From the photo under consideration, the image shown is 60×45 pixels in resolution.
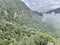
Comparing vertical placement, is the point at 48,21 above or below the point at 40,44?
below

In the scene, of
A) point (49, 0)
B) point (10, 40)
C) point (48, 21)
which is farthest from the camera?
point (49, 0)

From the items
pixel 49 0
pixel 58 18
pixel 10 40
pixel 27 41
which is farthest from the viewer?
pixel 49 0

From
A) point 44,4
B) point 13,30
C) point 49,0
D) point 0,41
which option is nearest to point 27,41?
point 0,41

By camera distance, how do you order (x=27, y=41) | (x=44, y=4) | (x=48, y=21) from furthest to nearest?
(x=44, y=4) → (x=48, y=21) → (x=27, y=41)

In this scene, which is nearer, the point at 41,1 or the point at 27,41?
the point at 27,41

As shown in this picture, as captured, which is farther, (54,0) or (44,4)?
(54,0)

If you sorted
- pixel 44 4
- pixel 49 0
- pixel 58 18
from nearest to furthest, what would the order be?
1. pixel 58 18
2. pixel 44 4
3. pixel 49 0

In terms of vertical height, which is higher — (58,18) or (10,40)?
(10,40)

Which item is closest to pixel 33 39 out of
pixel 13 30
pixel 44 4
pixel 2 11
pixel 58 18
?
pixel 13 30

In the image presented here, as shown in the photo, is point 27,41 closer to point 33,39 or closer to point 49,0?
point 33,39

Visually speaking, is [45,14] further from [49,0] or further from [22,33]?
[22,33]
